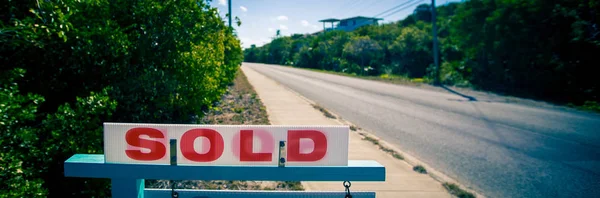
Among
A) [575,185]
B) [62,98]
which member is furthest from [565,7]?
[62,98]

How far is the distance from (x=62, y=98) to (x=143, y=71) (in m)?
1.07

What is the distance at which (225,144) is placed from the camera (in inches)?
86.5

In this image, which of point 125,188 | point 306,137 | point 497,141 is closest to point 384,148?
point 497,141

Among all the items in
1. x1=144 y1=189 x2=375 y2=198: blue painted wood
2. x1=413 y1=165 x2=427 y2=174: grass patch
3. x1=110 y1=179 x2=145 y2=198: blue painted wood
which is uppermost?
x1=110 y1=179 x2=145 y2=198: blue painted wood

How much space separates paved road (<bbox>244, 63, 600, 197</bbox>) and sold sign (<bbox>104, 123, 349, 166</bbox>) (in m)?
4.13

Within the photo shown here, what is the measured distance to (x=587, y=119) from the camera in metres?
11.4

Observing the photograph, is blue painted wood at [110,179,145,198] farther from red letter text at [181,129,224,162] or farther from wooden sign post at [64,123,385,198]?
red letter text at [181,129,224,162]

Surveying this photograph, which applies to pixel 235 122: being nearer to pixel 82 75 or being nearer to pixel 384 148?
pixel 384 148

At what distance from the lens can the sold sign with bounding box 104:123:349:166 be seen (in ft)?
7.15

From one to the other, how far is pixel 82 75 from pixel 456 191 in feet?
17.0

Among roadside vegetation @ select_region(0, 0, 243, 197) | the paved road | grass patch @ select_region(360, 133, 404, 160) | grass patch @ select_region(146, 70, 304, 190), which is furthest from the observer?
grass patch @ select_region(360, 133, 404, 160)

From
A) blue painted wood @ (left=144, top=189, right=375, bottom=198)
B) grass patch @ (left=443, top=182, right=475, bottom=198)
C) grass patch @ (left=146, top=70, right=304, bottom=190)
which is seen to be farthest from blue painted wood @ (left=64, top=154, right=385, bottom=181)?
grass patch @ (left=443, top=182, right=475, bottom=198)

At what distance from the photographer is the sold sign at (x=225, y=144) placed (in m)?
2.18

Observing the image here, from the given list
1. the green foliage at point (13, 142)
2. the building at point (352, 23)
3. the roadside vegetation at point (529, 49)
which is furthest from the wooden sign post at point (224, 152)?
the building at point (352, 23)
